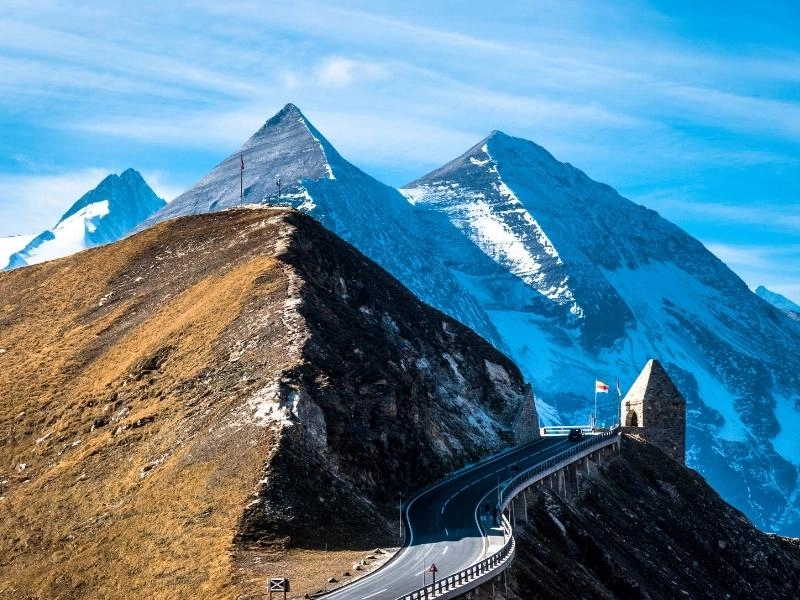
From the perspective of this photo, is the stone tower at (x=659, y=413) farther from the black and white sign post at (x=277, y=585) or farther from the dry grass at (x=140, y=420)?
the black and white sign post at (x=277, y=585)

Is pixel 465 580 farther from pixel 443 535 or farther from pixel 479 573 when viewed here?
pixel 443 535

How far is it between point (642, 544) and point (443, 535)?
110ft

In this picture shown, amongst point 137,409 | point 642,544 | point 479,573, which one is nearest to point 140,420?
point 137,409

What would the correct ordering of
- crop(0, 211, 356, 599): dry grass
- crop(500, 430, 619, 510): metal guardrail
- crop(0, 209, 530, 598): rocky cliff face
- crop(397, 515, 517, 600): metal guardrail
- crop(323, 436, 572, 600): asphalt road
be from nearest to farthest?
crop(397, 515, 517, 600): metal guardrail → crop(323, 436, 572, 600): asphalt road → crop(0, 211, 356, 599): dry grass → crop(0, 209, 530, 598): rocky cliff face → crop(500, 430, 619, 510): metal guardrail

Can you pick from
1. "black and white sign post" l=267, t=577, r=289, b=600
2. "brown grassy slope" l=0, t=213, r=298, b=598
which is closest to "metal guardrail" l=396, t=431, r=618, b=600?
"black and white sign post" l=267, t=577, r=289, b=600

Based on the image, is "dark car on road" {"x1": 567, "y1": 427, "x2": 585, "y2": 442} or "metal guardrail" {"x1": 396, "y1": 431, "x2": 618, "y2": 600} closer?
"metal guardrail" {"x1": 396, "y1": 431, "x2": 618, "y2": 600}

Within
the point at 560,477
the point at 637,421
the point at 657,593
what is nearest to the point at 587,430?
the point at 637,421

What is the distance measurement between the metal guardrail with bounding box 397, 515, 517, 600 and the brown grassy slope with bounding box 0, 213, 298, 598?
9537 mm

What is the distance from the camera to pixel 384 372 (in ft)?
322

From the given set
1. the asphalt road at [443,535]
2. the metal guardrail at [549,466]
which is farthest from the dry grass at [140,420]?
the metal guardrail at [549,466]

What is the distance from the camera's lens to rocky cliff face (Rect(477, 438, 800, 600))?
265 feet

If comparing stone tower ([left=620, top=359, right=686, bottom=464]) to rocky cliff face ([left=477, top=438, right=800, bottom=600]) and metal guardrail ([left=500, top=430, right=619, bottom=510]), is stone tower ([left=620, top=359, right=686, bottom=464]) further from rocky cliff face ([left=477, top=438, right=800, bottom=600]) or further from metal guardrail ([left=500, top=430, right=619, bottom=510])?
metal guardrail ([left=500, top=430, right=619, bottom=510])

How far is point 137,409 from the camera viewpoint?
92.2 meters

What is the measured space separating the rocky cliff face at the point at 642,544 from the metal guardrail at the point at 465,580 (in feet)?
3.44
